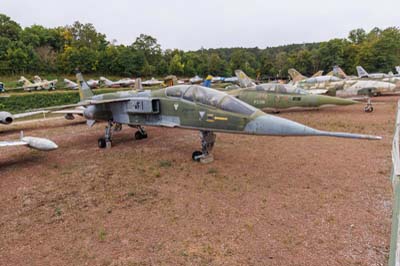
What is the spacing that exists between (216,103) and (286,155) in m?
3.34

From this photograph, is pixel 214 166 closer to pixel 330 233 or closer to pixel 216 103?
pixel 216 103

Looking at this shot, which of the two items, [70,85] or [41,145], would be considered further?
[70,85]

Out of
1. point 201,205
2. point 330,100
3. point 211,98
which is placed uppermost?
point 211,98

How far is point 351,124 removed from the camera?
14.0 metres

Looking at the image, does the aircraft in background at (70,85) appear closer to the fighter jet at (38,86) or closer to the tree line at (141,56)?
the fighter jet at (38,86)

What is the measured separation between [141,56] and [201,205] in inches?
3158

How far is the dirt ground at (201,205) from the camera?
4.36 m

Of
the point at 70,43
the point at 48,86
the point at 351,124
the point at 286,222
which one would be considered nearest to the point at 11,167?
the point at 286,222

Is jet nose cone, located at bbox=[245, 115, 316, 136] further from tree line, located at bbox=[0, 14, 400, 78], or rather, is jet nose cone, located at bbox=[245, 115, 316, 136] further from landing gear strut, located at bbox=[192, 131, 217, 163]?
tree line, located at bbox=[0, 14, 400, 78]

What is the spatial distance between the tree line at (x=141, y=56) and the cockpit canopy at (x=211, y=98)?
67579mm

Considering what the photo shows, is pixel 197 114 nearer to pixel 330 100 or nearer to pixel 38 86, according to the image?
pixel 330 100

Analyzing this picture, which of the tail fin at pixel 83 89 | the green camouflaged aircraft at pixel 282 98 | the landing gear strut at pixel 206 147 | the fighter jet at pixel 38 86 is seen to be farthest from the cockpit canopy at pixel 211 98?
the fighter jet at pixel 38 86

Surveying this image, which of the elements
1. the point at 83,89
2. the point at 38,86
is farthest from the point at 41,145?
the point at 38,86

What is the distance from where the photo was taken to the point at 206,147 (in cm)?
880
